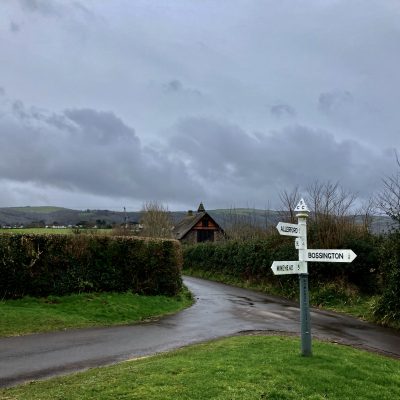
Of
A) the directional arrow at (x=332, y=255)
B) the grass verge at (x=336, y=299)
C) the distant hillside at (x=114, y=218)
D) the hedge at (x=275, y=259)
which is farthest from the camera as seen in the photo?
the distant hillside at (x=114, y=218)

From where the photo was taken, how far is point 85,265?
1805 cm

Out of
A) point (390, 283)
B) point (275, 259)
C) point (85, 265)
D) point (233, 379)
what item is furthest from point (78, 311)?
point (275, 259)

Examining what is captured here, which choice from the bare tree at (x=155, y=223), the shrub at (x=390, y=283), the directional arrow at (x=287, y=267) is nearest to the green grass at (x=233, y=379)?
the directional arrow at (x=287, y=267)

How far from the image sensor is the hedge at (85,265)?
1616 cm

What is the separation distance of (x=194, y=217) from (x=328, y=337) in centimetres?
5503

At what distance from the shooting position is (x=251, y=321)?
15.6 metres

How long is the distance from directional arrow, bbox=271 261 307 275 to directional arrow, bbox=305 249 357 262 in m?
0.20

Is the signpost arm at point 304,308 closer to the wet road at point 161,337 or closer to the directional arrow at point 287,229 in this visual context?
the directional arrow at point 287,229

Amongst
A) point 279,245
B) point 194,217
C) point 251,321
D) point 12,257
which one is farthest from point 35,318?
point 194,217

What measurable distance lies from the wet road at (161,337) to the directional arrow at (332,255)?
4155 millimetres

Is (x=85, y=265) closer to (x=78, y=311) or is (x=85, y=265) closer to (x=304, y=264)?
(x=78, y=311)

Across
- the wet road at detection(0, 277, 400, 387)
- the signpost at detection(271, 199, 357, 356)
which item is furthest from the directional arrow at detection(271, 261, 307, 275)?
the wet road at detection(0, 277, 400, 387)

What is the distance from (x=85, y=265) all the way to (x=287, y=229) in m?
11.0

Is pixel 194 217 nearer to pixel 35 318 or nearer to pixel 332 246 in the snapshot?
pixel 332 246
